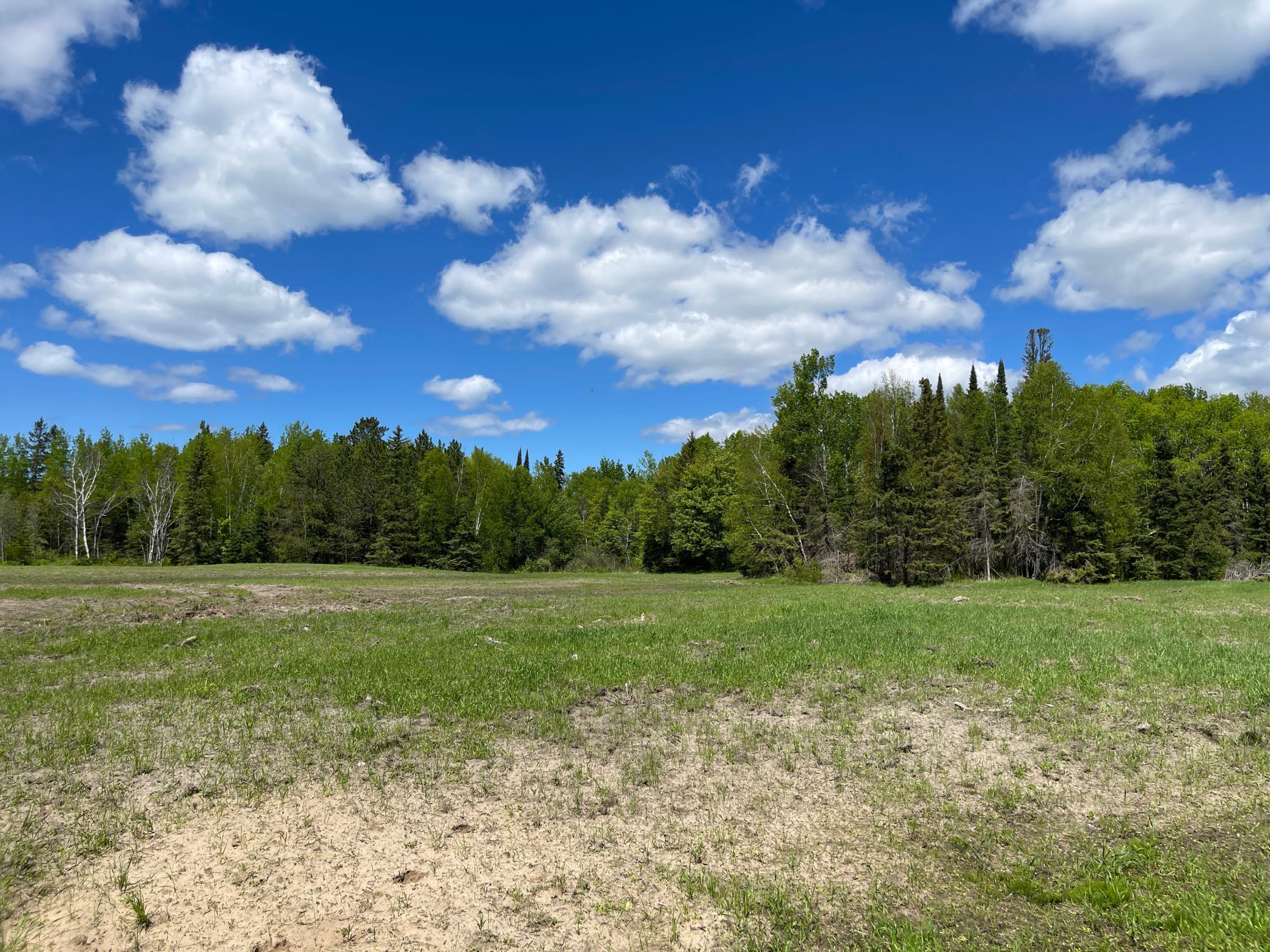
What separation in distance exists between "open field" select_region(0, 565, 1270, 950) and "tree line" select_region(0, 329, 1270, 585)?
33.1m

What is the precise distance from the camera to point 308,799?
739 centimetres

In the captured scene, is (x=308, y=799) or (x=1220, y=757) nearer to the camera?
(x=308, y=799)

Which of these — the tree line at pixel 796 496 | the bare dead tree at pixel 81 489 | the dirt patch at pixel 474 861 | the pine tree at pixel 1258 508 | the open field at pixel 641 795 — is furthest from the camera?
the bare dead tree at pixel 81 489

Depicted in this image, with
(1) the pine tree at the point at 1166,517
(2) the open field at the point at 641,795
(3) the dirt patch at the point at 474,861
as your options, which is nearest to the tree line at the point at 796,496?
(1) the pine tree at the point at 1166,517

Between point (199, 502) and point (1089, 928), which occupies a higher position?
point (199, 502)

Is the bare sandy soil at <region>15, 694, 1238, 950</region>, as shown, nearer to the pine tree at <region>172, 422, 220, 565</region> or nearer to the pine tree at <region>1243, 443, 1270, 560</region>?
the pine tree at <region>1243, 443, 1270, 560</region>

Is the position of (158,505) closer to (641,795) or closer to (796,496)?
(796,496)

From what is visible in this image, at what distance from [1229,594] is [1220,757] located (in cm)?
2990

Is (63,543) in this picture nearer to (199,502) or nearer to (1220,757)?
(199,502)

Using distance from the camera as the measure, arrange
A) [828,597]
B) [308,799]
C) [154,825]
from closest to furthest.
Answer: [154,825], [308,799], [828,597]

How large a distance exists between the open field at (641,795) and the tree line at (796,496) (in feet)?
109

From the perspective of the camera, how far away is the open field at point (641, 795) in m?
5.38

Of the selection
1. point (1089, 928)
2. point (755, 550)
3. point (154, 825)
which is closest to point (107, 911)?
point (154, 825)

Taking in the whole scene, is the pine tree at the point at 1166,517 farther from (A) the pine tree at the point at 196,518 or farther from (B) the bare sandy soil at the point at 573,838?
(A) the pine tree at the point at 196,518
